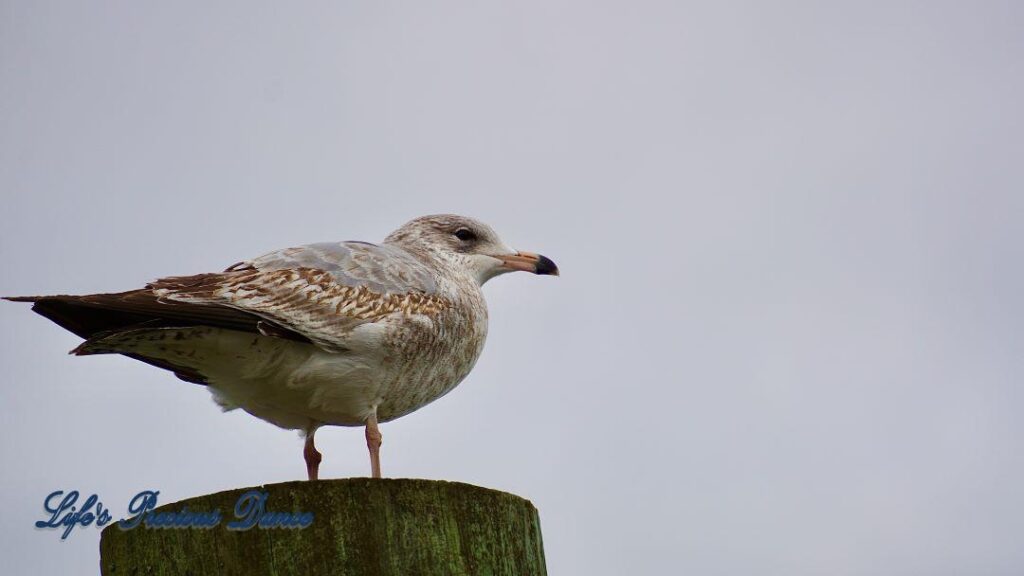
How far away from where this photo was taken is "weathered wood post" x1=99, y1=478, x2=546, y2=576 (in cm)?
351

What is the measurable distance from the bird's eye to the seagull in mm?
946

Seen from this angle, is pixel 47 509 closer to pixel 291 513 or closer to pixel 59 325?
pixel 59 325

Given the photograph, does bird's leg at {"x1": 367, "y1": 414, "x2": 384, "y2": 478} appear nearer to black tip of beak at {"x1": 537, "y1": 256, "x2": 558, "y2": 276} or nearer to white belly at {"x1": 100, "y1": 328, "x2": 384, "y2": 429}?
white belly at {"x1": 100, "y1": 328, "x2": 384, "y2": 429}

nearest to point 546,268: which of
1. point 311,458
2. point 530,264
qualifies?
point 530,264

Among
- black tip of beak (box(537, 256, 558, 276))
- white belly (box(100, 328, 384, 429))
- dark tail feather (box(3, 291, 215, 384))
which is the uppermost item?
black tip of beak (box(537, 256, 558, 276))

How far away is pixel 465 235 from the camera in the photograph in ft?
24.9

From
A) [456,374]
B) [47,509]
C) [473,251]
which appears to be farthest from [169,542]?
[473,251]

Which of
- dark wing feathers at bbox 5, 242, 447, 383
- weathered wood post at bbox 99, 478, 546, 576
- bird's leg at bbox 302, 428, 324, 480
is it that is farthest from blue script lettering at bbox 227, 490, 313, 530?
bird's leg at bbox 302, 428, 324, 480

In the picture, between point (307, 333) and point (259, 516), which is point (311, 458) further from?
point (259, 516)

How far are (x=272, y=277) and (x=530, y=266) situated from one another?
90.0 inches

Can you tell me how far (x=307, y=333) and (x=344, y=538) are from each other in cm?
230

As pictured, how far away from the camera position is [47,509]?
15.1 ft

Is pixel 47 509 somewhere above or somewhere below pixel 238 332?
below

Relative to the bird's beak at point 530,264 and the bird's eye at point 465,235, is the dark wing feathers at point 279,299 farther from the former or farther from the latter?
the bird's beak at point 530,264
